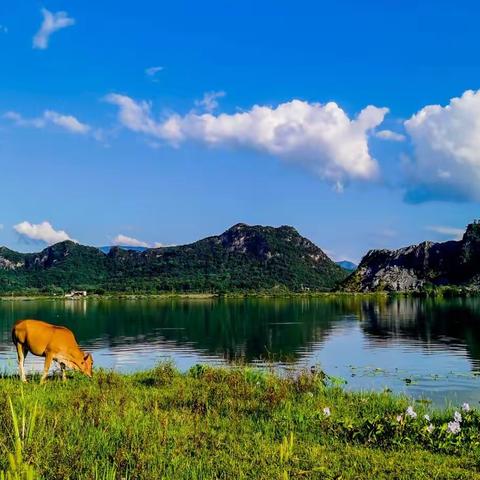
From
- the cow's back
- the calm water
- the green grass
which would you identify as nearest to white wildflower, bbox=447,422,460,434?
the green grass

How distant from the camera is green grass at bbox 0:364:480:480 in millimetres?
8492

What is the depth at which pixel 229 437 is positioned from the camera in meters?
10.7

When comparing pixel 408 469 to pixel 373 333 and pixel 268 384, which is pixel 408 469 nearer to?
pixel 268 384

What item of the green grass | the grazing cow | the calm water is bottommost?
the calm water

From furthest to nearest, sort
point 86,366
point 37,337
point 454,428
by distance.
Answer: point 86,366
point 37,337
point 454,428

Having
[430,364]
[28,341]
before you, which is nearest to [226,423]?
[28,341]

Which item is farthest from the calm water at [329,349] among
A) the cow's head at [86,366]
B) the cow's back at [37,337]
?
the cow's head at [86,366]

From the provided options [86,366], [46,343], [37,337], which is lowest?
[86,366]

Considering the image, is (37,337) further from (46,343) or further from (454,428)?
(454,428)

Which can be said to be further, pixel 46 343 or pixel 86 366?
pixel 86 366

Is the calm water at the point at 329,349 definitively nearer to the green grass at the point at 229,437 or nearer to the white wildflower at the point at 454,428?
the green grass at the point at 229,437

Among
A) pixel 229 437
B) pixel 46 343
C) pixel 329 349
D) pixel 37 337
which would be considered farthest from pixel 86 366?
pixel 329 349

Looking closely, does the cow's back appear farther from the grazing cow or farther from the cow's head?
the cow's head

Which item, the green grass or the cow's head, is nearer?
the green grass
